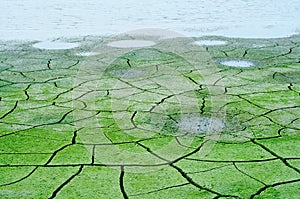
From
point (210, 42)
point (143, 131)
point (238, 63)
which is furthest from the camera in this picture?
point (210, 42)

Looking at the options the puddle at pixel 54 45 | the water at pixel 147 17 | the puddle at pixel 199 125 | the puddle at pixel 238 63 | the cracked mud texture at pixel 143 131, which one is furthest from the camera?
the water at pixel 147 17

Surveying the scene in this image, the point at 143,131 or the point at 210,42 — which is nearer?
the point at 143,131

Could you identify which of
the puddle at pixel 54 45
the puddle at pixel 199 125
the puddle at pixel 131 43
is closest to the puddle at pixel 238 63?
the puddle at pixel 131 43

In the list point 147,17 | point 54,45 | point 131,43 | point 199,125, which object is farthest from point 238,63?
point 147,17

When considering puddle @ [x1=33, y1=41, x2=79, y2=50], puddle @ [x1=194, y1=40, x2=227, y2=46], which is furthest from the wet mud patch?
puddle @ [x1=33, y1=41, x2=79, y2=50]

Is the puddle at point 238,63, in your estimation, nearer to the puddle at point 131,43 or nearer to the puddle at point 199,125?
the puddle at point 131,43

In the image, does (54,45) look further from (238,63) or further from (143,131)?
(143,131)
